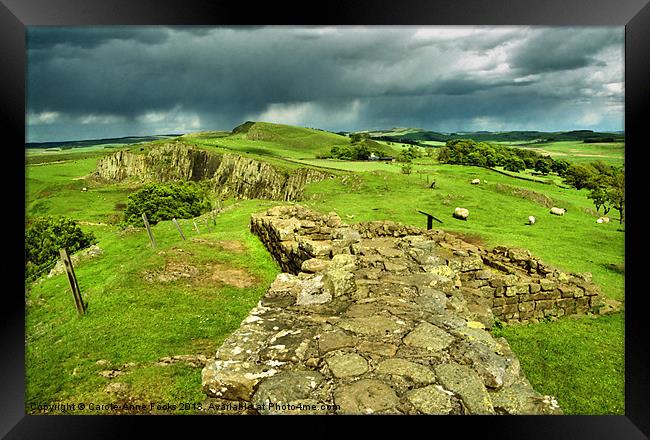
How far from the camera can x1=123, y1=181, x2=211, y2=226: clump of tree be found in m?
18.3

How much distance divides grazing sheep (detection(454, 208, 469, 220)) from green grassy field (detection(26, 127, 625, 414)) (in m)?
0.36

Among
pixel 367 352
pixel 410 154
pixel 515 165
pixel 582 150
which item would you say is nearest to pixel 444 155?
pixel 410 154

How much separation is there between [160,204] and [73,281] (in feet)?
40.5

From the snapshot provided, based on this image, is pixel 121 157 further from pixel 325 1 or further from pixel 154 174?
pixel 325 1

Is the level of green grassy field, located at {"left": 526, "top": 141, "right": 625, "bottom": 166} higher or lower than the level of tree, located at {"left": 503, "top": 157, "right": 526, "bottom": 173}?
lower

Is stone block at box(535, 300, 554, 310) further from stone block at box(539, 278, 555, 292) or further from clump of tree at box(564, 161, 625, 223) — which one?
clump of tree at box(564, 161, 625, 223)

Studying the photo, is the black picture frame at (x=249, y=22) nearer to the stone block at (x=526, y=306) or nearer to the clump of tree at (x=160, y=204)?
the stone block at (x=526, y=306)

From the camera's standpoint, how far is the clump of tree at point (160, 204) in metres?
18.3

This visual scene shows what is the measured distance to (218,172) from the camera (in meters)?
28.9

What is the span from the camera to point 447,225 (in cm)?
1583

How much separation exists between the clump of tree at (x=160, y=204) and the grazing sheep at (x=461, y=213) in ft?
41.6

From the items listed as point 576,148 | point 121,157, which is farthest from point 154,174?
point 576,148

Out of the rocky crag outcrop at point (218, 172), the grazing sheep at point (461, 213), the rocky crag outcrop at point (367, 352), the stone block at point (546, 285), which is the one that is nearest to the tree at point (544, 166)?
the grazing sheep at point (461, 213)

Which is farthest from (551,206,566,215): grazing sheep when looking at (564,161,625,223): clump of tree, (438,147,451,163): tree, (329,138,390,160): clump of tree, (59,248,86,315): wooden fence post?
(59,248,86,315): wooden fence post
